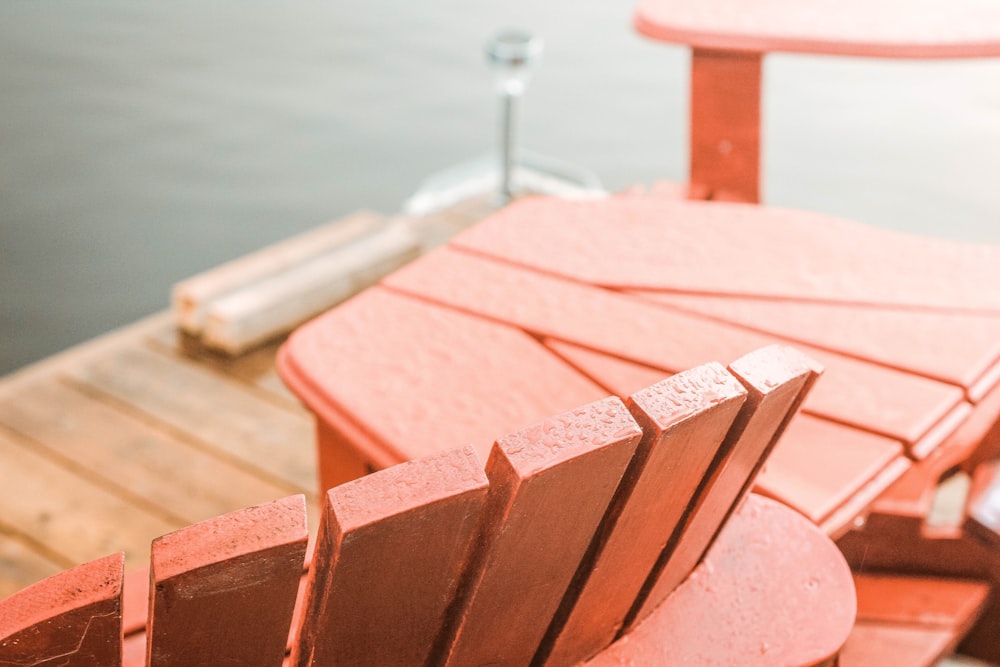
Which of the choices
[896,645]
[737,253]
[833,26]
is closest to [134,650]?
[737,253]

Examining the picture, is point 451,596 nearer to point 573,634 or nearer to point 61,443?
point 573,634

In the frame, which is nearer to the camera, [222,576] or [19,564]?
[222,576]

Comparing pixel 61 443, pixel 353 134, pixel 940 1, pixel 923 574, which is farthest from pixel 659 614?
pixel 353 134

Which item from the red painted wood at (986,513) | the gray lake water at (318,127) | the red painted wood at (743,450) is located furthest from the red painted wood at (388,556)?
the gray lake water at (318,127)

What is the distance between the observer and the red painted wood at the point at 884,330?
40.2 inches

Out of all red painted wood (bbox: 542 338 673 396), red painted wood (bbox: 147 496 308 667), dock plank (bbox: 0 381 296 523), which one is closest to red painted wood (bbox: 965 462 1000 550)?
red painted wood (bbox: 542 338 673 396)

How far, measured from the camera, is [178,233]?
3.69 m

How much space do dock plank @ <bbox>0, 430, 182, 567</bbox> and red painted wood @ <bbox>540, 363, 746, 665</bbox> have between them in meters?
1.38

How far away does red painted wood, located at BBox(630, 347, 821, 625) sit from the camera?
2.24 ft

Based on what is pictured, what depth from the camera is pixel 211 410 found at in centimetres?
238

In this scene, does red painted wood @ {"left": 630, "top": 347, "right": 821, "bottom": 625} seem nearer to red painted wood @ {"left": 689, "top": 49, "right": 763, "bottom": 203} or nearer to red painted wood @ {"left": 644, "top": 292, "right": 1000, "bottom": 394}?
red painted wood @ {"left": 644, "top": 292, "right": 1000, "bottom": 394}

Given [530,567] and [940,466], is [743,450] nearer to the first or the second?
[530,567]

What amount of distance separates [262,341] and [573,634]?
199cm

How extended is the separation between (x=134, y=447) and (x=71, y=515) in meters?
0.25
